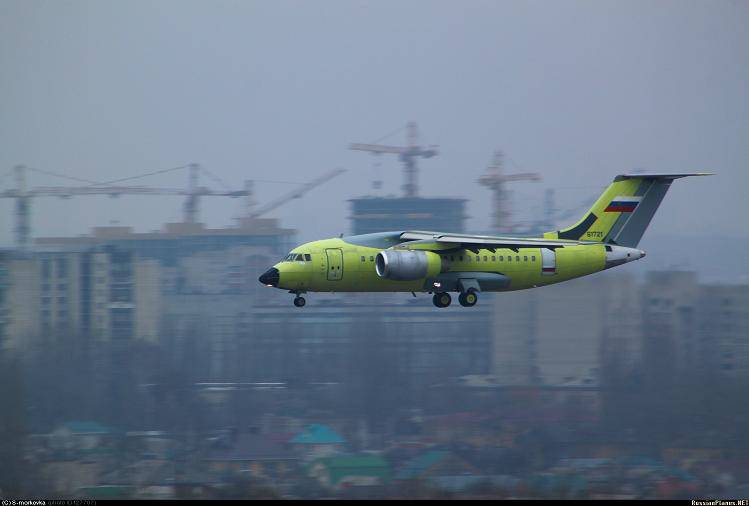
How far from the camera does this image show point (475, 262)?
32.2m

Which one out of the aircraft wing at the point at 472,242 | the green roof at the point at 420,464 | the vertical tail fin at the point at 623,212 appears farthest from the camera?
the green roof at the point at 420,464

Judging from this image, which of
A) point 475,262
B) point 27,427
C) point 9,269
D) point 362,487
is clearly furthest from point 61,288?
point 475,262

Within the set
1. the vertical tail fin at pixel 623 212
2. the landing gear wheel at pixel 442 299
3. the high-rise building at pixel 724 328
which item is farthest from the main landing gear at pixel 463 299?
the high-rise building at pixel 724 328

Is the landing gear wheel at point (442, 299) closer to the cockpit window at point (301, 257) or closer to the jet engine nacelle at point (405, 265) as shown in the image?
the jet engine nacelle at point (405, 265)

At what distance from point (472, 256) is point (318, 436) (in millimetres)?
16736

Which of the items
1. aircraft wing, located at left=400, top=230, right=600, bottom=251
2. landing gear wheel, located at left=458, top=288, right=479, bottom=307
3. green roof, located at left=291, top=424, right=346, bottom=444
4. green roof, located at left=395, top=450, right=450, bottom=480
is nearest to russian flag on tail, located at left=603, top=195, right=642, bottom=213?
aircraft wing, located at left=400, top=230, right=600, bottom=251

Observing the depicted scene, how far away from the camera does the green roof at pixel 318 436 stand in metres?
45.6

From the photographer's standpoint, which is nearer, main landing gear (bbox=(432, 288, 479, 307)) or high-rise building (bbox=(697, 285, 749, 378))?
main landing gear (bbox=(432, 288, 479, 307))

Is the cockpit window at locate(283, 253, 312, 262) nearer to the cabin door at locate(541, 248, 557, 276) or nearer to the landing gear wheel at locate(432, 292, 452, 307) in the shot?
the landing gear wheel at locate(432, 292, 452, 307)

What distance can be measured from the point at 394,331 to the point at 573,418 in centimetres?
931

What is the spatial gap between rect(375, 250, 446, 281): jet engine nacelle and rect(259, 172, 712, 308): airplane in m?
0.03

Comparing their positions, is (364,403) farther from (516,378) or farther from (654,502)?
(654,502)

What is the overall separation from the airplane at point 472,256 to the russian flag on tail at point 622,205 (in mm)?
19

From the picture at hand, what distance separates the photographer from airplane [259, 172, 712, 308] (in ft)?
101
